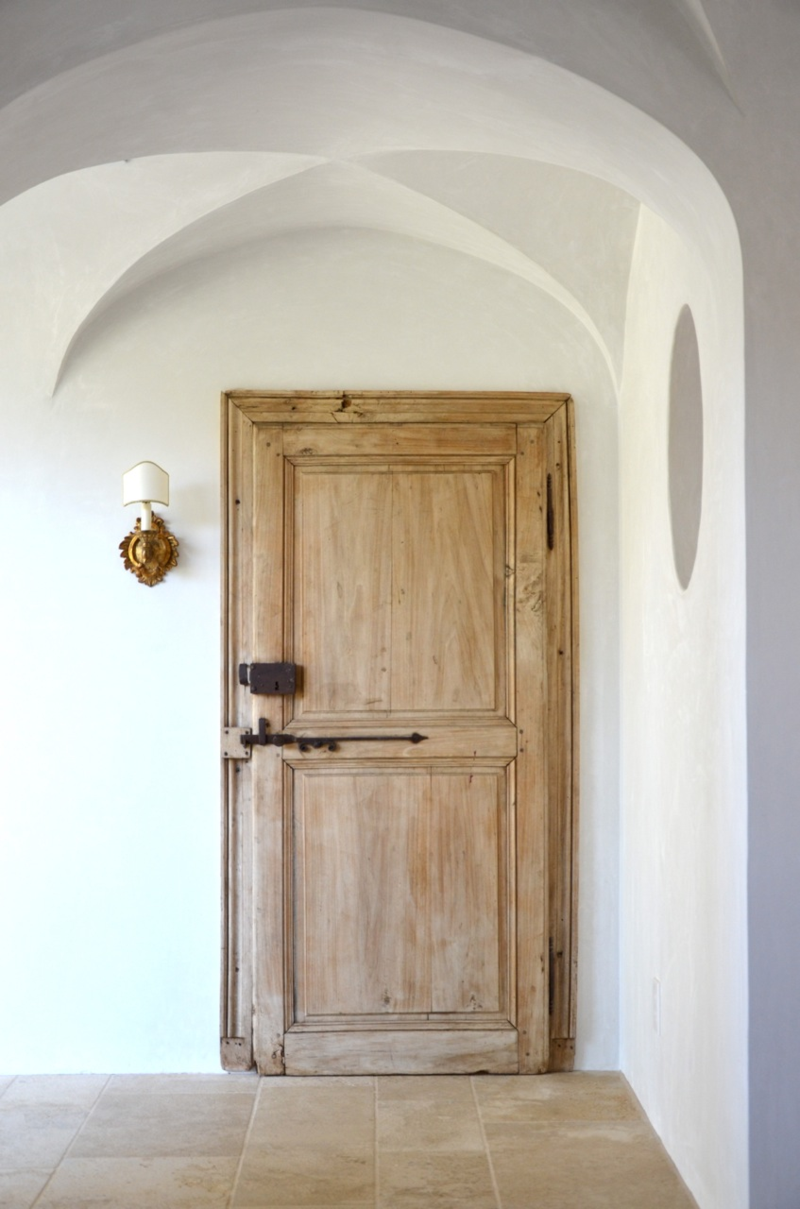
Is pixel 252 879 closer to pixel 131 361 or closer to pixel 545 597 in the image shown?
pixel 545 597

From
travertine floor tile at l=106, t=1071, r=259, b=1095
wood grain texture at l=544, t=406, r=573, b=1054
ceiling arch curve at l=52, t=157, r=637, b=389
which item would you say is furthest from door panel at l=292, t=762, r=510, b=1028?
ceiling arch curve at l=52, t=157, r=637, b=389

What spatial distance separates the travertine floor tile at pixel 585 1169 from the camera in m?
2.79

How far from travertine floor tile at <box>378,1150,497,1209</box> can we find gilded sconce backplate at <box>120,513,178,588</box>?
188cm

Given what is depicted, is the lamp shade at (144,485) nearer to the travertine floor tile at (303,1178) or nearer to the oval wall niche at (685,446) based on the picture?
the oval wall niche at (685,446)

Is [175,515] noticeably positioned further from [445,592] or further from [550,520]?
[550,520]

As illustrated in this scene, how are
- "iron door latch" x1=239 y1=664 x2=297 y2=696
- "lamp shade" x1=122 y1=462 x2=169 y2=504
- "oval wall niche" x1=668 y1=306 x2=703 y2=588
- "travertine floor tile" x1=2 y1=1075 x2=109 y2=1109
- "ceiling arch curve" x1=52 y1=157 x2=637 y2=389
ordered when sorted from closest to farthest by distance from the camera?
"oval wall niche" x1=668 y1=306 x2=703 y2=588
"ceiling arch curve" x1=52 y1=157 x2=637 y2=389
"travertine floor tile" x1=2 y1=1075 x2=109 y2=1109
"lamp shade" x1=122 y1=462 x2=169 y2=504
"iron door latch" x1=239 y1=664 x2=297 y2=696

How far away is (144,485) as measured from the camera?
3.62m

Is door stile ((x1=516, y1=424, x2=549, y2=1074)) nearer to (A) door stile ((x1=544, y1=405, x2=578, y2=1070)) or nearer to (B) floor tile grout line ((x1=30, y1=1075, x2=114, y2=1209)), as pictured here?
(A) door stile ((x1=544, y1=405, x2=578, y2=1070))

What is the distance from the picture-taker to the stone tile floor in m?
2.84

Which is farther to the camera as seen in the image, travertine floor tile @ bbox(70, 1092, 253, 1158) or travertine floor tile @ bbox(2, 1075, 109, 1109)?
travertine floor tile @ bbox(2, 1075, 109, 1109)

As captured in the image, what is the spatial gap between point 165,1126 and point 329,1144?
1.63 ft

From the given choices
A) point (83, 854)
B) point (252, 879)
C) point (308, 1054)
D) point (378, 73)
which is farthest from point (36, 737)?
point (378, 73)

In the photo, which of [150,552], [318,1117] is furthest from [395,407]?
[318,1117]

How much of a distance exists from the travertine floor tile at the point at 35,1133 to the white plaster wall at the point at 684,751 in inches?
65.2
